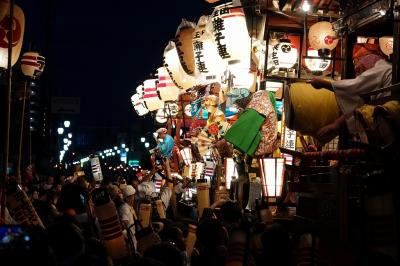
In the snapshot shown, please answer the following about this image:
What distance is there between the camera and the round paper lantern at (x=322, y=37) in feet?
35.9

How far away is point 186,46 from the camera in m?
15.5

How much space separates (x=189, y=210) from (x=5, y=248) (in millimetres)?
14729

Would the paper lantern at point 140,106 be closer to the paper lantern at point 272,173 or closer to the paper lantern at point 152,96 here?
the paper lantern at point 152,96

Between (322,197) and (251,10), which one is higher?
(251,10)

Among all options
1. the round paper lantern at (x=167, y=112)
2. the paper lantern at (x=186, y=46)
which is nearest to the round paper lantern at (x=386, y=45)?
the paper lantern at (x=186, y=46)

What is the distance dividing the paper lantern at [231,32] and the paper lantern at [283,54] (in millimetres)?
1177

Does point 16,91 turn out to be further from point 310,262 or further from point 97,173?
point 310,262

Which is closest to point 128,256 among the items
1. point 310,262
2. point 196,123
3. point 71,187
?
point 71,187

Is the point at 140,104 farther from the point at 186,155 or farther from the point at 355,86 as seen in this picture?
the point at 355,86

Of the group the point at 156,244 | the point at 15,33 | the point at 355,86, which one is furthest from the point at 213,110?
the point at 156,244

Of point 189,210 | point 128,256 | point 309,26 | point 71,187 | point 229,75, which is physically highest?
point 309,26

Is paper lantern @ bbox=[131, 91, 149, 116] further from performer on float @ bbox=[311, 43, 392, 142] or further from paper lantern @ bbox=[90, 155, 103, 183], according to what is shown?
performer on float @ bbox=[311, 43, 392, 142]

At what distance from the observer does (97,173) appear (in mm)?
24484

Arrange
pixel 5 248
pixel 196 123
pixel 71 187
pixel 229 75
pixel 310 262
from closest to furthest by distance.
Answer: pixel 5 248 → pixel 310 262 → pixel 71 187 → pixel 229 75 → pixel 196 123
